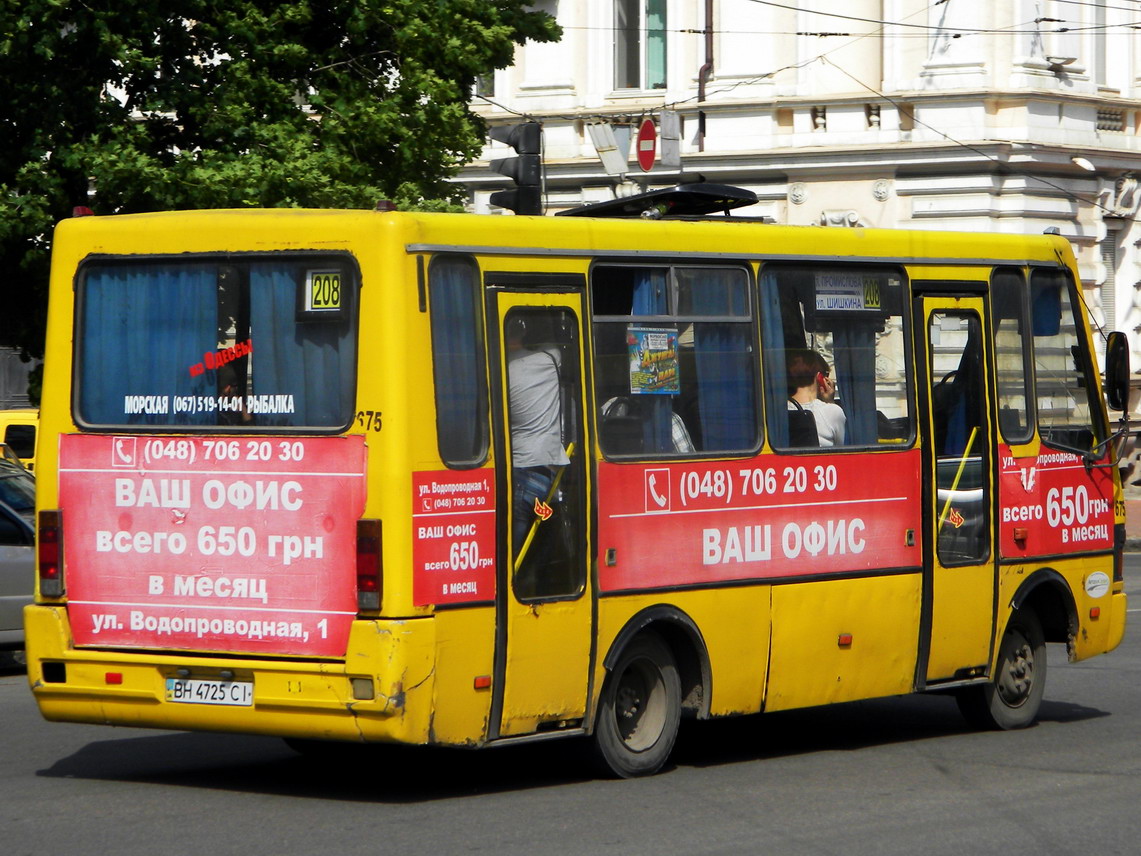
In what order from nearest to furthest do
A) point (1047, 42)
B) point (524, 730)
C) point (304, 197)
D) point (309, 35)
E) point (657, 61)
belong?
point (524, 730), point (304, 197), point (309, 35), point (1047, 42), point (657, 61)

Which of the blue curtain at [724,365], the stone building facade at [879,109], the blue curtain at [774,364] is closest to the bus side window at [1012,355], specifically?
the blue curtain at [774,364]

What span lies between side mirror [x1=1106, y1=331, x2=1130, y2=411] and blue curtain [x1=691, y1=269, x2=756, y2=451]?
270cm

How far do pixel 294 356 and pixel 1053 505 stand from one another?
4.85m

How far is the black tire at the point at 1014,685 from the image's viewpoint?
11.4 meters

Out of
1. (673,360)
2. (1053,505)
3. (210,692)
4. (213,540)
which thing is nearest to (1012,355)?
(1053,505)

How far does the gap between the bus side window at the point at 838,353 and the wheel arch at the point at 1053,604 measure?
1.36 meters

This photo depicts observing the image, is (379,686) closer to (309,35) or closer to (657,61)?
(309,35)

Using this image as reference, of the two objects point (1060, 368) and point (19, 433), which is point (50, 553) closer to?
point (1060, 368)

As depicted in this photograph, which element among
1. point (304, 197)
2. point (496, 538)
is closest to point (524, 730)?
point (496, 538)

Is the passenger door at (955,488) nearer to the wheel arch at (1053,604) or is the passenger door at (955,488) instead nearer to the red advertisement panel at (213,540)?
the wheel arch at (1053,604)

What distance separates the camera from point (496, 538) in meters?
8.77

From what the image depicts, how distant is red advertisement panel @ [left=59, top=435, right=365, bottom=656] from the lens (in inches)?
336

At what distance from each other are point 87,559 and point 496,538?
1835 millimetres

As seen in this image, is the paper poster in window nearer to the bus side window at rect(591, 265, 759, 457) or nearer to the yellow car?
the bus side window at rect(591, 265, 759, 457)
